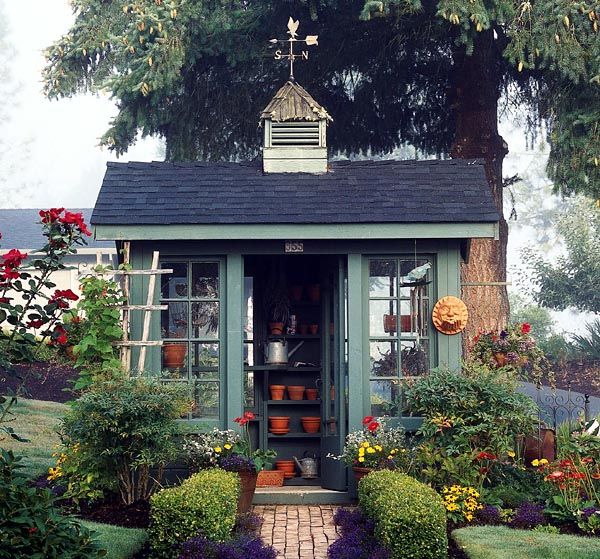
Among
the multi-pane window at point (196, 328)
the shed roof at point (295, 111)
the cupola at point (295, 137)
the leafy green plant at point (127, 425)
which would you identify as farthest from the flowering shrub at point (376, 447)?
the shed roof at point (295, 111)

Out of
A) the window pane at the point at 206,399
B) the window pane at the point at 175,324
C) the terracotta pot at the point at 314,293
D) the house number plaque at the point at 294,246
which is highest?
the house number plaque at the point at 294,246

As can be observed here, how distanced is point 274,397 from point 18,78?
52.2 metres

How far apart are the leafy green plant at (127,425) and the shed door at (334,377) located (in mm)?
1763

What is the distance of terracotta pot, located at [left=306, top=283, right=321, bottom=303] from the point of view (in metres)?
11.3

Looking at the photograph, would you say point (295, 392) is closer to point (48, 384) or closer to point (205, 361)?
Answer: point (205, 361)

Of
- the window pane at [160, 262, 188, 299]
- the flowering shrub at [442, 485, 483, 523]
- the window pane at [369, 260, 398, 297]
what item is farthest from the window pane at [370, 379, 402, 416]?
the window pane at [160, 262, 188, 299]

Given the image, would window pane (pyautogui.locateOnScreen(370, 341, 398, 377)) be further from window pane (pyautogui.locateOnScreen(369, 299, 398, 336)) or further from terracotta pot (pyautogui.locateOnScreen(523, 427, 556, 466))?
terracotta pot (pyautogui.locateOnScreen(523, 427, 556, 466))

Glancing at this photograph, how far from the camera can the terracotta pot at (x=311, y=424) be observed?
11039 millimetres

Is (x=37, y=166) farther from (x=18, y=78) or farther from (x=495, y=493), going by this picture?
(x=495, y=493)

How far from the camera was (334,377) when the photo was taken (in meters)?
10.3

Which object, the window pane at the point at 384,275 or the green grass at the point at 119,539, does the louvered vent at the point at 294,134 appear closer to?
the window pane at the point at 384,275

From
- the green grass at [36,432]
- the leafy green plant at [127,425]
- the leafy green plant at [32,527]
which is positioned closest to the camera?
the leafy green plant at [32,527]

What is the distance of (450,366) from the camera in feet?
31.7

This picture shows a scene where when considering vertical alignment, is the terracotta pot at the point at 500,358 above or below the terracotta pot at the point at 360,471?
above
